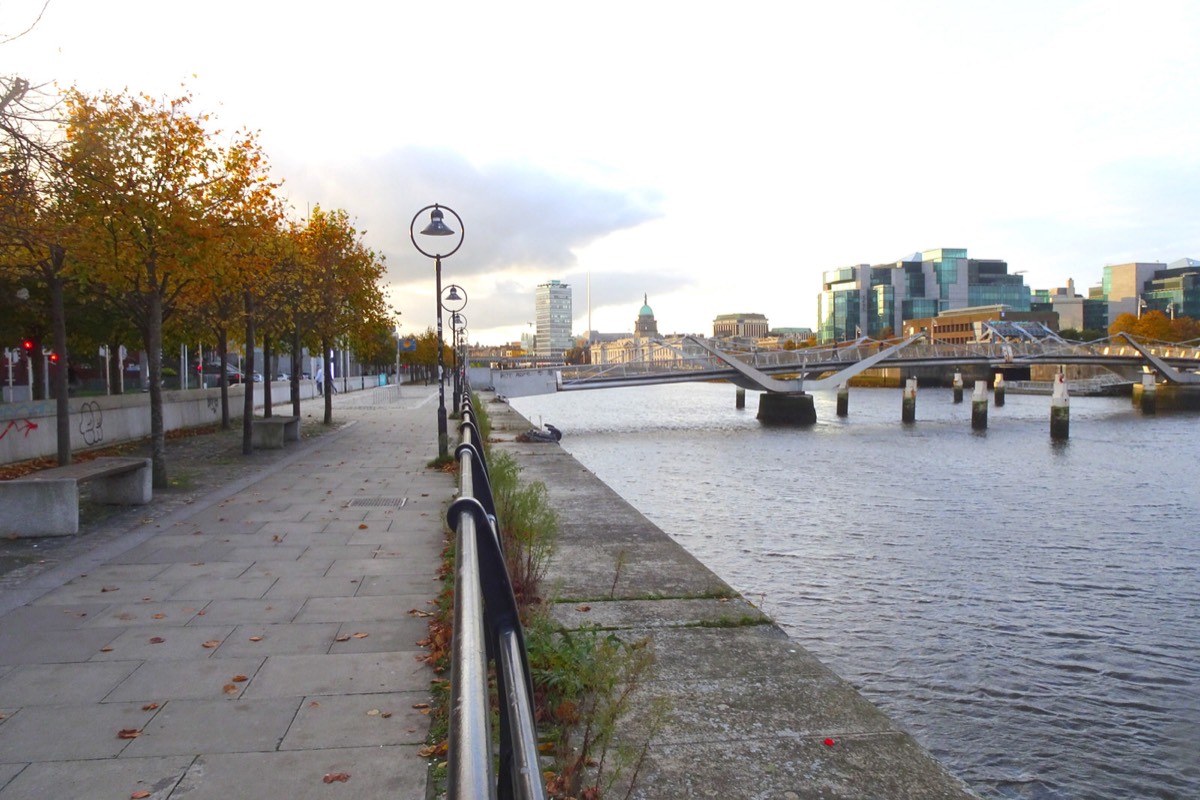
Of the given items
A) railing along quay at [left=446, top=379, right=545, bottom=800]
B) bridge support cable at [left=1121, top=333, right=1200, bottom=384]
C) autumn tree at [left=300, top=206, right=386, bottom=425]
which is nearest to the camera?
railing along quay at [left=446, top=379, right=545, bottom=800]

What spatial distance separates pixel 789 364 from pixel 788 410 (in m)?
5.04

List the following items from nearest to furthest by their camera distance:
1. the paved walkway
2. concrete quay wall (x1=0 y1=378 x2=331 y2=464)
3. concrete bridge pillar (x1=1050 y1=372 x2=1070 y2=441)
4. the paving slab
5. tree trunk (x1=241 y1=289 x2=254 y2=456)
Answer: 1. the paving slab
2. the paved walkway
3. concrete quay wall (x1=0 y1=378 x2=331 y2=464)
4. tree trunk (x1=241 y1=289 x2=254 y2=456)
5. concrete bridge pillar (x1=1050 y1=372 x2=1070 y2=441)

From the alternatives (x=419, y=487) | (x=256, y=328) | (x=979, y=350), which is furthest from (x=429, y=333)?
(x=419, y=487)

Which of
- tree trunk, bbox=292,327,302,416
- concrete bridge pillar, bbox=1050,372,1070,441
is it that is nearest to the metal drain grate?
tree trunk, bbox=292,327,302,416

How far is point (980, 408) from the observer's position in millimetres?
49000

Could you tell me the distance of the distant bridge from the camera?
51.7 metres

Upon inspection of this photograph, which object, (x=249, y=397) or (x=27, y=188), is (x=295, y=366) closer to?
(x=249, y=397)

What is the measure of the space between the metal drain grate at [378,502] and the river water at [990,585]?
15.9ft

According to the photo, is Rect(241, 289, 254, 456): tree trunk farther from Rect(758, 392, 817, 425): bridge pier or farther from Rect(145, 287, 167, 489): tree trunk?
Rect(758, 392, 817, 425): bridge pier

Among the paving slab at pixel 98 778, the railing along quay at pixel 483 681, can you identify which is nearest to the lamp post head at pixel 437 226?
the paving slab at pixel 98 778

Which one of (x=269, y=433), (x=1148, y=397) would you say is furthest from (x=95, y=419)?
(x=1148, y=397)

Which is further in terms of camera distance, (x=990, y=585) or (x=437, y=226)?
(x=437, y=226)

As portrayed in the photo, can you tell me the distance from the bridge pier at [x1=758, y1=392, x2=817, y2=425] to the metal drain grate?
4123 centimetres

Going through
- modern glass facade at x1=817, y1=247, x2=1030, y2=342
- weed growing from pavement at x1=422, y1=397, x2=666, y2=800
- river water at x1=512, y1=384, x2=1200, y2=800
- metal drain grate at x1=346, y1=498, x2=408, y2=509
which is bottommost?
river water at x1=512, y1=384, x2=1200, y2=800
